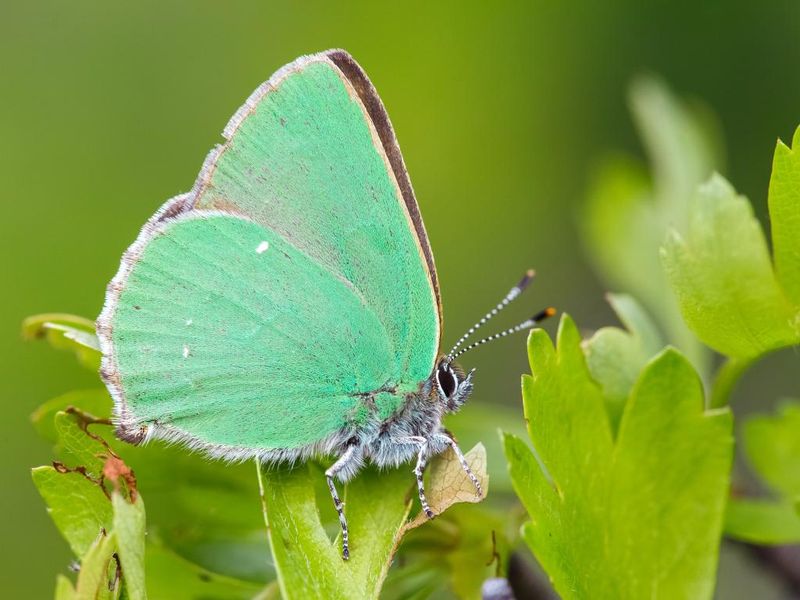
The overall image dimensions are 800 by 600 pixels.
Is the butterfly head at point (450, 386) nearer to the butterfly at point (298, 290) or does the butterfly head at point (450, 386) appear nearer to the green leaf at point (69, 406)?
the butterfly at point (298, 290)

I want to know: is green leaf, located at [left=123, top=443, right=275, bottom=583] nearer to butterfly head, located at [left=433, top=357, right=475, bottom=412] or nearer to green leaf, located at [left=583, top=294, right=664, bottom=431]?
butterfly head, located at [left=433, top=357, right=475, bottom=412]

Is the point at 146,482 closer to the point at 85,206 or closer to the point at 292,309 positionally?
the point at 292,309

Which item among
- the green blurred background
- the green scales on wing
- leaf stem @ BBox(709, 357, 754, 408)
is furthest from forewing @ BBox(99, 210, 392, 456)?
the green blurred background

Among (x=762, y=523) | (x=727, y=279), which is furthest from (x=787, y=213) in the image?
(x=762, y=523)

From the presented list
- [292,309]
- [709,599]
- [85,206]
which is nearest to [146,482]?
[292,309]

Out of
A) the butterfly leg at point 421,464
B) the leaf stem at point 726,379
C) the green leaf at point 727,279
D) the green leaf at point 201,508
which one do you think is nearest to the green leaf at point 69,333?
the green leaf at point 201,508

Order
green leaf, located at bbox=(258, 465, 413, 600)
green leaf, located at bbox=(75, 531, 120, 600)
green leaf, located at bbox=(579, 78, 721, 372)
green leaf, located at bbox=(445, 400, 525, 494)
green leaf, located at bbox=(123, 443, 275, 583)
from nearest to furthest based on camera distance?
green leaf, located at bbox=(75, 531, 120, 600)
green leaf, located at bbox=(258, 465, 413, 600)
green leaf, located at bbox=(123, 443, 275, 583)
green leaf, located at bbox=(445, 400, 525, 494)
green leaf, located at bbox=(579, 78, 721, 372)

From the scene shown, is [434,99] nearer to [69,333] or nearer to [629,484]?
[69,333]
